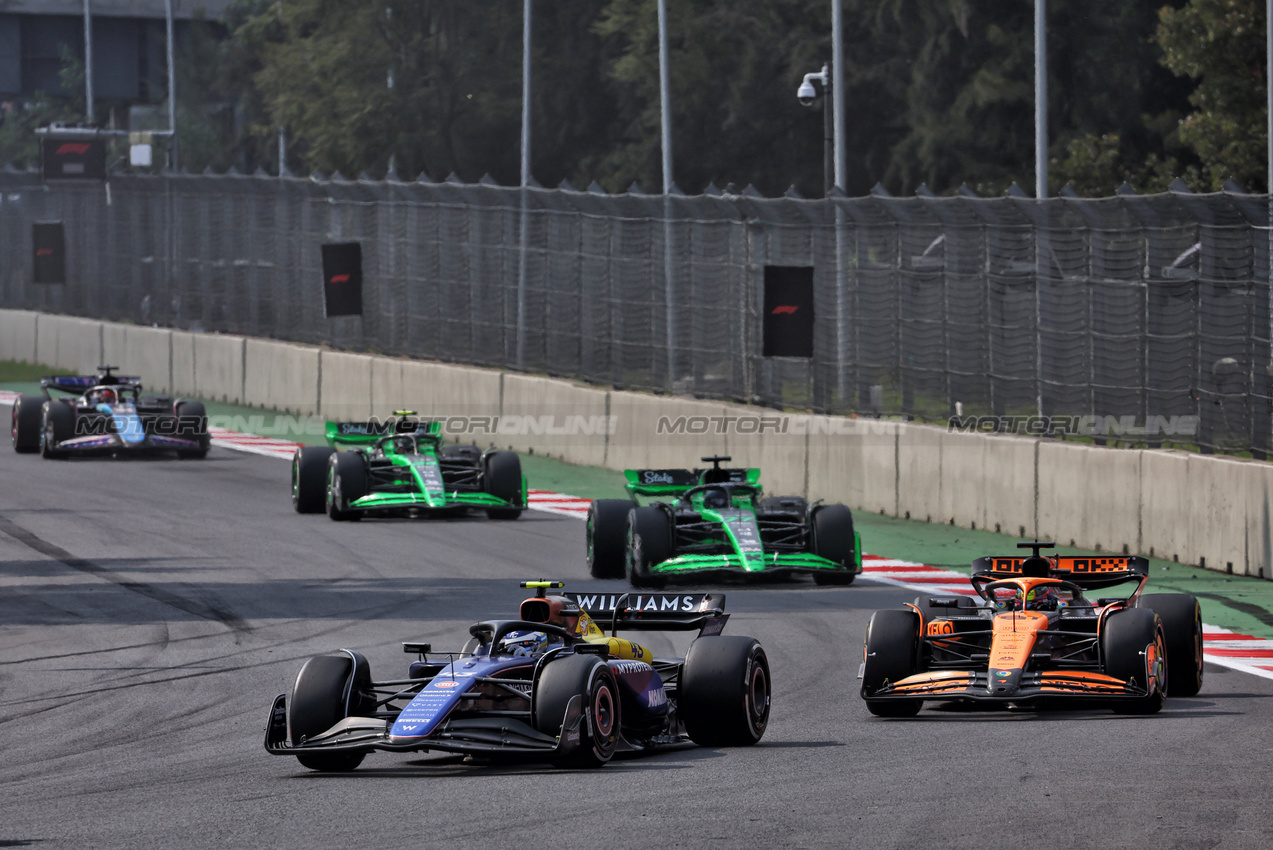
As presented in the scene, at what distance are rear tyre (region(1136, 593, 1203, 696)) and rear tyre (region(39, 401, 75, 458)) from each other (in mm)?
17253

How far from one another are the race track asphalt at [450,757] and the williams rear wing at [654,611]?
2.27 ft

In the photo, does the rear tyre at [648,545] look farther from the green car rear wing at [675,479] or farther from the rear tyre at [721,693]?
the rear tyre at [721,693]

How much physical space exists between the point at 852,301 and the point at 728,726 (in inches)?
503

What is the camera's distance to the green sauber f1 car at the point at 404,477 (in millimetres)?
21016

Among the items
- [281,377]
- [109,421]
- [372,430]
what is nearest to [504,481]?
[372,430]

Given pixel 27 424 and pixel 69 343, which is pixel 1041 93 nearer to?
pixel 27 424

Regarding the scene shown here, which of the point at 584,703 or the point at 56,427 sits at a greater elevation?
the point at 56,427

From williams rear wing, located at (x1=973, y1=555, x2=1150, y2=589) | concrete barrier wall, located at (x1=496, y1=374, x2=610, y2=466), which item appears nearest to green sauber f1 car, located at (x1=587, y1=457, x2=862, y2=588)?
williams rear wing, located at (x1=973, y1=555, x2=1150, y2=589)

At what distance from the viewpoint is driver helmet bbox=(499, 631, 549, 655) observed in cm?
1021

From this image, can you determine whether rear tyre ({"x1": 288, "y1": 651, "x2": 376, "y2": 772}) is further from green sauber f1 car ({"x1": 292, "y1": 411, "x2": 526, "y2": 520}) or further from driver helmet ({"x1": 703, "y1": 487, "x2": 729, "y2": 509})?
green sauber f1 car ({"x1": 292, "y1": 411, "x2": 526, "y2": 520})

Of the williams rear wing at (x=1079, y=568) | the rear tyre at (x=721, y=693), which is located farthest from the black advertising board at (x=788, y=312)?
the rear tyre at (x=721, y=693)

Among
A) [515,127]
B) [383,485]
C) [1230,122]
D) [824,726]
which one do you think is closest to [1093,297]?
[383,485]

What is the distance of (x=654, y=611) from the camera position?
1123 cm

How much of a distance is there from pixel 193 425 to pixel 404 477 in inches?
251
